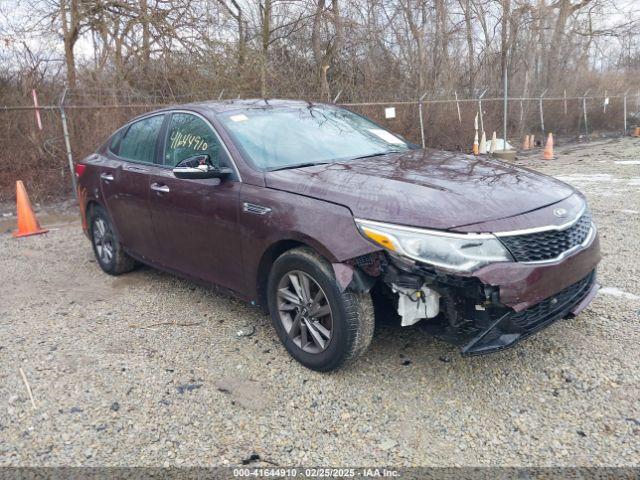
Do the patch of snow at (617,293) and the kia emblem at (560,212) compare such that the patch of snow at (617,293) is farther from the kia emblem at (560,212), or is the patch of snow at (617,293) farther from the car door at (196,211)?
the car door at (196,211)

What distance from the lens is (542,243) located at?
278 centimetres

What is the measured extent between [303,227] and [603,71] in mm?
29028

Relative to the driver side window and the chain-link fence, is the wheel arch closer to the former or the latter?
the driver side window

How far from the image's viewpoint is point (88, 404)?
302 cm

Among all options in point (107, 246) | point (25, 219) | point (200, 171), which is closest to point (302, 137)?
point (200, 171)

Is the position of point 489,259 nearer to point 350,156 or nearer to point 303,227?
point 303,227

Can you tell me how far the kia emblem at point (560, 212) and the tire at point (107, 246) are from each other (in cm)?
394

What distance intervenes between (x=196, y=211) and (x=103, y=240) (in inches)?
82.3

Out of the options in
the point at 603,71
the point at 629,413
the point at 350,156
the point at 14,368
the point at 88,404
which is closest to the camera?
the point at 629,413

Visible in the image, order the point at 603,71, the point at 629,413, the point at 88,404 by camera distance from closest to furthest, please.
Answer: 1. the point at 629,413
2. the point at 88,404
3. the point at 603,71

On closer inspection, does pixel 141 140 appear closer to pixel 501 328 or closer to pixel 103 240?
pixel 103 240

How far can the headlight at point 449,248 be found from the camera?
2.61 m

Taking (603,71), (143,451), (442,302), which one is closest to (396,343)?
(442,302)

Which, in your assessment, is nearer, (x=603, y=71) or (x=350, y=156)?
(x=350, y=156)
